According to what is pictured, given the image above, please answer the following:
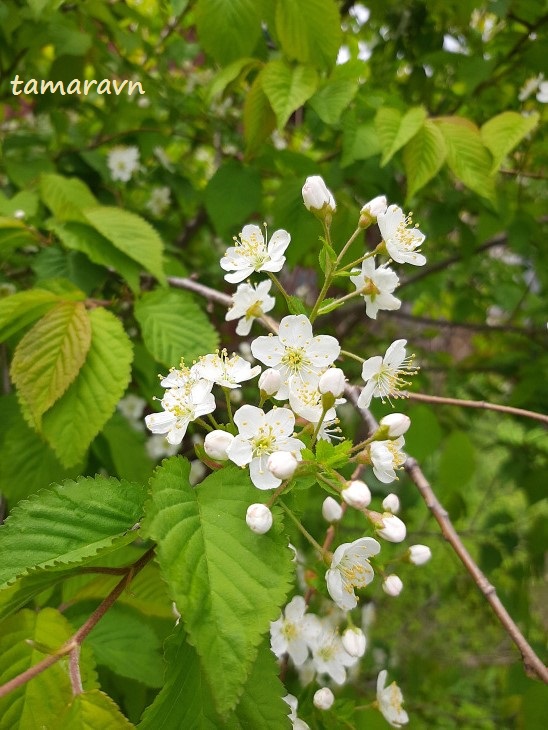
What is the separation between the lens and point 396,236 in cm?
99

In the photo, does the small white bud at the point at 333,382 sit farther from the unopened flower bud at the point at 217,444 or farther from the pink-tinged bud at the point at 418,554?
the pink-tinged bud at the point at 418,554

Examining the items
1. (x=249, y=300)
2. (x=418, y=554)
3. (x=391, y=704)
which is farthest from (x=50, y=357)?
(x=391, y=704)

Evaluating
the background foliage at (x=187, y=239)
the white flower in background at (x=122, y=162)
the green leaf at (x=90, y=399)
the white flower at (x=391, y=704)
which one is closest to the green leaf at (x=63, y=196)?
the background foliage at (x=187, y=239)

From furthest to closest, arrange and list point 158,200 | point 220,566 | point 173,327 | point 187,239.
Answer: point 158,200
point 187,239
point 173,327
point 220,566

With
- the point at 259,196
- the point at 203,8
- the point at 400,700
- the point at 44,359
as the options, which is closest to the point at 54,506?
the point at 44,359

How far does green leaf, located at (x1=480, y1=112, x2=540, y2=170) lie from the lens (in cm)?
127

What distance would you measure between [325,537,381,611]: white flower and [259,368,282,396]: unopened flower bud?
237mm

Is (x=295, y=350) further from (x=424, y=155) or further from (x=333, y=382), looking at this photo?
(x=424, y=155)

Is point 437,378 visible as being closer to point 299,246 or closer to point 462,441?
point 462,441

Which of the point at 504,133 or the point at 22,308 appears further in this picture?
the point at 504,133

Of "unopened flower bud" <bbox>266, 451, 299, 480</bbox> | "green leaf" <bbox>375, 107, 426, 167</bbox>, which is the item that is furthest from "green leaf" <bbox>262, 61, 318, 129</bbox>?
"unopened flower bud" <bbox>266, 451, 299, 480</bbox>

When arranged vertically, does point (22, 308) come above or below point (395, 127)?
below

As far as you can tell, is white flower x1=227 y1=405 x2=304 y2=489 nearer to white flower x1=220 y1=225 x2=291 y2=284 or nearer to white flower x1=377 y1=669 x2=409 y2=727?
white flower x1=220 y1=225 x2=291 y2=284

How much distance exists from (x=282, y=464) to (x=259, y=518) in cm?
7
